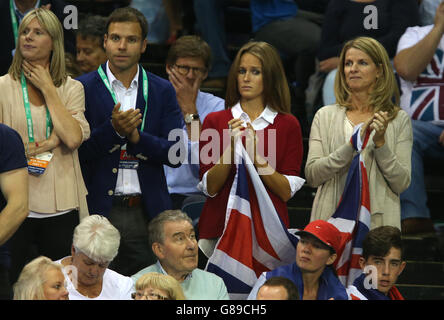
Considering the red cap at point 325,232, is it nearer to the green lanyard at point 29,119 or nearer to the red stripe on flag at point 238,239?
the red stripe on flag at point 238,239

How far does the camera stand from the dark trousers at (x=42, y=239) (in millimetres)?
5613

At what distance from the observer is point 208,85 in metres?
7.93

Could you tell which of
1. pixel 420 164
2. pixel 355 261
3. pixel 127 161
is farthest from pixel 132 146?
pixel 420 164

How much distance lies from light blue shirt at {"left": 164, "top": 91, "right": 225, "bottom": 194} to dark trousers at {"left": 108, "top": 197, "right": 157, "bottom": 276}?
2.19 feet

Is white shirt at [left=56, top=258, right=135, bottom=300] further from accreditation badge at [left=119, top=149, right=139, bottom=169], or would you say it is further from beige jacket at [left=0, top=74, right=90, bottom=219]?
accreditation badge at [left=119, top=149, right=139, bottom=169]

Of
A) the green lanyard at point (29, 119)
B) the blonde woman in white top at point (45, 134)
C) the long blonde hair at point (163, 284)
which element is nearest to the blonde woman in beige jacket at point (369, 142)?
the long blonde hair at point (163, 284)

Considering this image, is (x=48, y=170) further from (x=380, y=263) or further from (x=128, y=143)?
(x=380, y=263)

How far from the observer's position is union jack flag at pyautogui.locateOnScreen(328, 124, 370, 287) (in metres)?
6.02

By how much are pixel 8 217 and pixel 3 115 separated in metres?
0.72

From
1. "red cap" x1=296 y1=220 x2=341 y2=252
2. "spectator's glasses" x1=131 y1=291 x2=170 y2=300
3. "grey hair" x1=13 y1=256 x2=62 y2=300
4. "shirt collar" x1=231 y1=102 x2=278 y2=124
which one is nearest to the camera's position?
"grey hair" x1=13 y1=256 x2=62 y2=300

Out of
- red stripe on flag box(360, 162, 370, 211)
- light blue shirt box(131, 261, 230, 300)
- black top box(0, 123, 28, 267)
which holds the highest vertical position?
black top box(0, 123, 28, 267)

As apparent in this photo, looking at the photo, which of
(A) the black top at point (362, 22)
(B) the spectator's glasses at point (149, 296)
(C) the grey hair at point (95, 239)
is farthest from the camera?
(A) the black top at point (362, 22)

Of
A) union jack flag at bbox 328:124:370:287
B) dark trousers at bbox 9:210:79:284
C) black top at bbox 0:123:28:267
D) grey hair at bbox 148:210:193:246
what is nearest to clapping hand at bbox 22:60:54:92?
black top at bbox 0:123:28:267

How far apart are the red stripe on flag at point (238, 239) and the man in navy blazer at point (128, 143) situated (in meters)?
0.42
